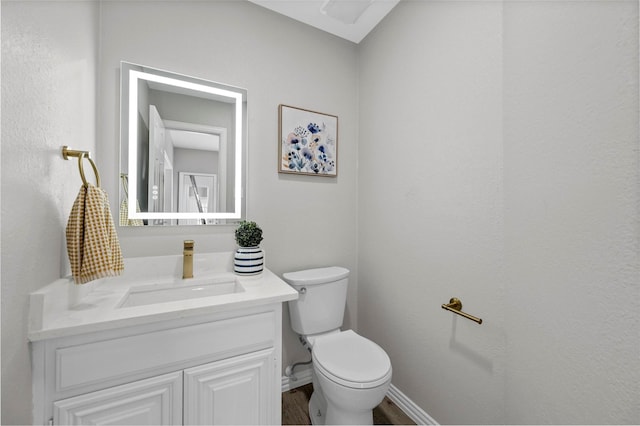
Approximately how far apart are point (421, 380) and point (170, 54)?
2279 millimetres

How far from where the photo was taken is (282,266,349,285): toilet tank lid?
1.48 m

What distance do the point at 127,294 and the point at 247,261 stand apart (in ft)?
1.74

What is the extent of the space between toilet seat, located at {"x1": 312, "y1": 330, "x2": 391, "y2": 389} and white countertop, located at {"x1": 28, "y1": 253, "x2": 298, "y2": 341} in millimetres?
410

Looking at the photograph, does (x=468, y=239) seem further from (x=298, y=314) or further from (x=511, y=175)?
(x=298, y=314)

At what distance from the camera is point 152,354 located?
876 millimetres

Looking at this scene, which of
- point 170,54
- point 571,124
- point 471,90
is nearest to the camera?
point 571,124

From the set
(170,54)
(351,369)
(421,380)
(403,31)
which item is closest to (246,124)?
(170,54)

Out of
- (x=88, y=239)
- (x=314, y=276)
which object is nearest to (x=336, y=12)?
(x=314, y=276)

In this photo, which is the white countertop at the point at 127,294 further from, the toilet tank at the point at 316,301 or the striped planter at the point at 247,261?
the toilet tank at the point at 316,301

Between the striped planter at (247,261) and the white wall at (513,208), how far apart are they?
0.84 meters

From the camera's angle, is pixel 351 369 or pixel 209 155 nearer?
pixel 351 369

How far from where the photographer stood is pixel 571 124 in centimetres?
81

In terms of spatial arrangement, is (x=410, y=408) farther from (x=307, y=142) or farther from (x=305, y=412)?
(x=307, y=142)

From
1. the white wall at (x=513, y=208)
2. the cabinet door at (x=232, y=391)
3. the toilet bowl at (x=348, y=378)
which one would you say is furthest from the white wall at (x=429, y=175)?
the cabinet door at (x=232, y=391)
